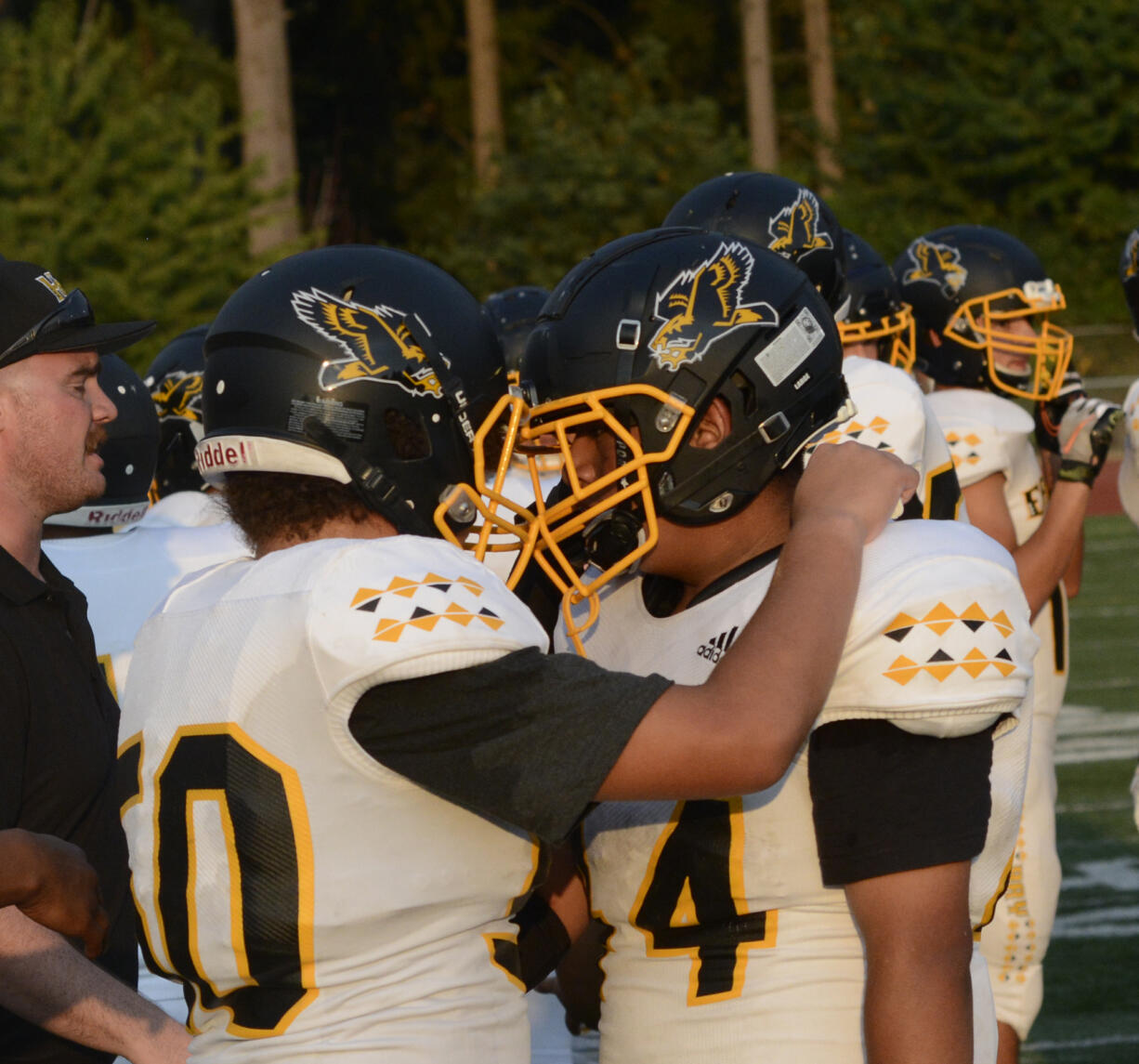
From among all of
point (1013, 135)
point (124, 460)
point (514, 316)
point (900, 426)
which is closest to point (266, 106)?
point (1013, 135)

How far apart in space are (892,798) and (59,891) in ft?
3.05

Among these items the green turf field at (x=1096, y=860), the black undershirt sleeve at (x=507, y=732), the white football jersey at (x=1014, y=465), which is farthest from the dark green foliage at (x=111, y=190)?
the black undershirt sleeve at (x=507, y=732)

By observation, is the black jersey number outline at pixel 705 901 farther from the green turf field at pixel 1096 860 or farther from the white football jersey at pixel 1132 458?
the green turf field at pixel 1096 860

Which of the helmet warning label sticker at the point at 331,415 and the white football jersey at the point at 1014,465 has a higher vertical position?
the helmet warning label sticker at the point at 331,415

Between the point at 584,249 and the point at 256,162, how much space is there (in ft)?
21.4

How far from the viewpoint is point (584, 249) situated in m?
22.4

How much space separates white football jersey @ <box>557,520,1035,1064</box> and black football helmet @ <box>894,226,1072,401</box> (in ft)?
9.87

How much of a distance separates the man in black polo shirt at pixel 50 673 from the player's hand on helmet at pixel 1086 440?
8.96 ft

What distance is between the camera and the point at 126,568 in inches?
134

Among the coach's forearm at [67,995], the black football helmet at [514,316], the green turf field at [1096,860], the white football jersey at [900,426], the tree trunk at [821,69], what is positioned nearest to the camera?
the coach's forearm at [67,995]

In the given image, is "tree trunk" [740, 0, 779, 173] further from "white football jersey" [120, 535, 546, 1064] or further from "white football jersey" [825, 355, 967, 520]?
"white football jersey" [120, 535, 546, 1064]

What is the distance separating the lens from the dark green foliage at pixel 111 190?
1659 cm

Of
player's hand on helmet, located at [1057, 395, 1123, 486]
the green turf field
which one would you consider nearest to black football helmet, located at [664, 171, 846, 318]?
player's hand on helmet, located at [1057, 395, 1123, 486]

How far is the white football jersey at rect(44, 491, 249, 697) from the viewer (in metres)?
3.26
